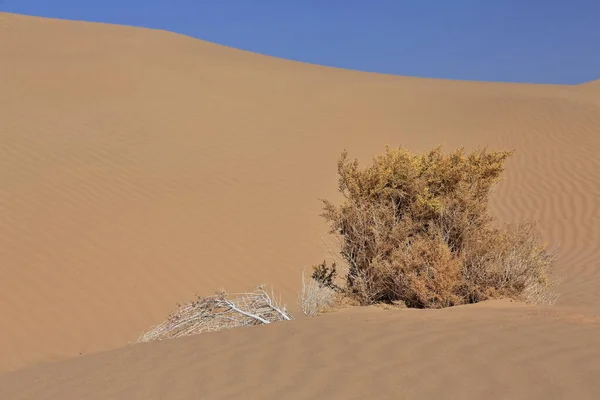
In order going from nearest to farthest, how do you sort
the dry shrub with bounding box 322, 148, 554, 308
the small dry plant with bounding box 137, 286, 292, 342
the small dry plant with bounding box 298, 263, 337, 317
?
the small dry plant with bounding box 137, 286, 292, 342 < the dry shrub with bounding box 322, 148, 554, 308 < the small dry plant with bounding box 298, 263, 337, 317

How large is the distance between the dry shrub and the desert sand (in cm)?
54

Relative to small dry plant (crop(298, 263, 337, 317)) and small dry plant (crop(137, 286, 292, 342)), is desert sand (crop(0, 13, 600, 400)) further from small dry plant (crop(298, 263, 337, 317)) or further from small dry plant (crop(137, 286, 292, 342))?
small dry plant (crop(137, 286, 292, 342))

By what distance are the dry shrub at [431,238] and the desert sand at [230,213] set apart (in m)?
0.54

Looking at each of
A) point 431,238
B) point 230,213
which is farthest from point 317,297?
point 230,213

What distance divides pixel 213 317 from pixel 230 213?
6471mm

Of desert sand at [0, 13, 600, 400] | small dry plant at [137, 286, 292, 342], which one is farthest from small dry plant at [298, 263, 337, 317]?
desert sand at [0, 13, 600, 400]

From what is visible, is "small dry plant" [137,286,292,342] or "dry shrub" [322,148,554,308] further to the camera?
"dry shrub" [322,148,554,308]

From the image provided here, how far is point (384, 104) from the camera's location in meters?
22.7

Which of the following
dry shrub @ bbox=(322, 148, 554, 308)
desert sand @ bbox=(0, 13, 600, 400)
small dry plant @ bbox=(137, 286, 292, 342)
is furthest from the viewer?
dry shrub @ bbox=(322, 148, 554, 308)

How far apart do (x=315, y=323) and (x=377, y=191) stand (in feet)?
7.37

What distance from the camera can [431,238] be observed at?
6.87 meters

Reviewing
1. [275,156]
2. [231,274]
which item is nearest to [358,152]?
[275,156]

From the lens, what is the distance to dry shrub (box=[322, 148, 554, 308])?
251 inches

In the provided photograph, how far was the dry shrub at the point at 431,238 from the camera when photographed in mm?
6387
